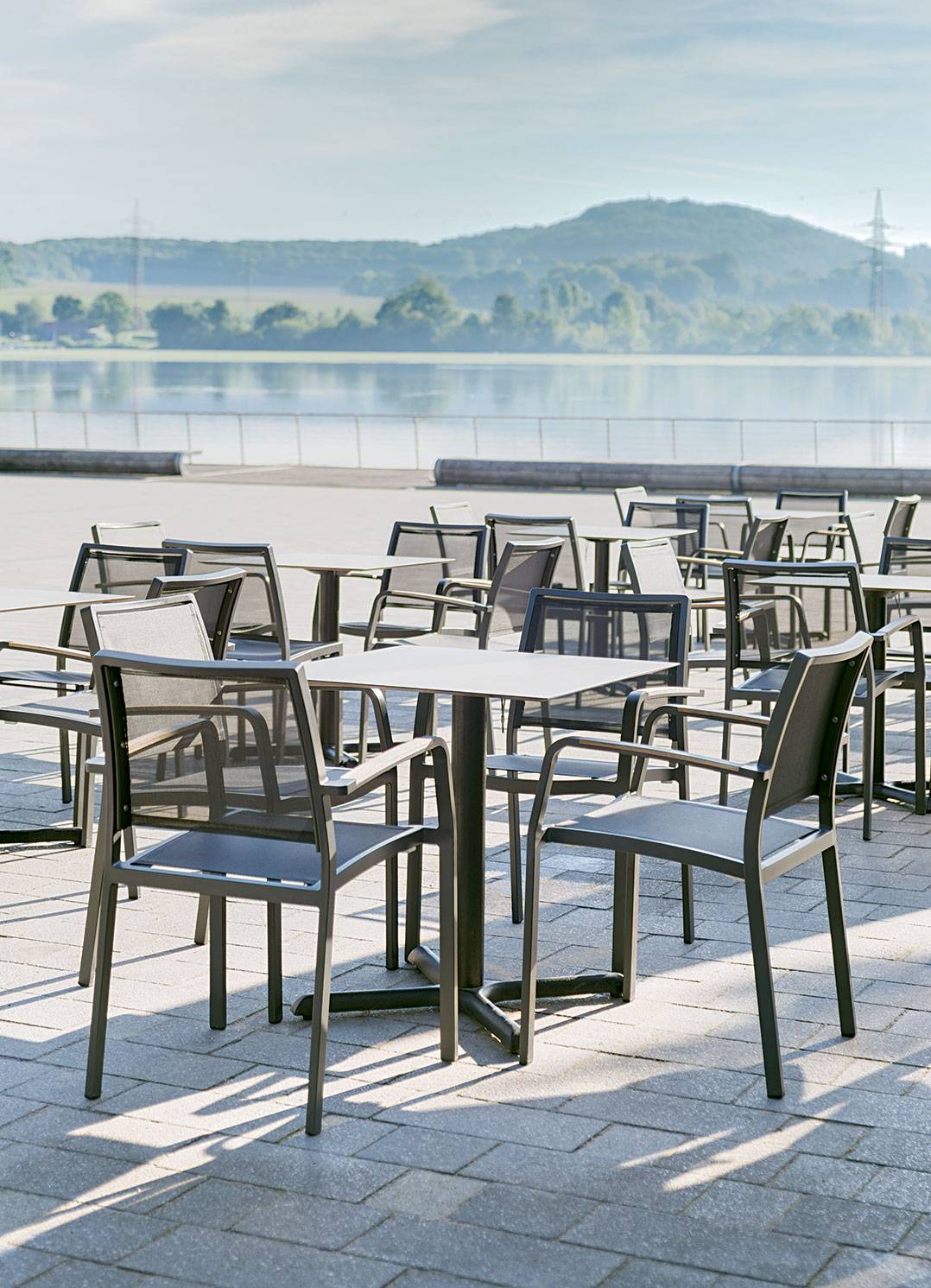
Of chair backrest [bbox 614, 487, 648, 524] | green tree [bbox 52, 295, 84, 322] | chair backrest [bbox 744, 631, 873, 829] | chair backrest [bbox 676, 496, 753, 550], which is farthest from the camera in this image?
green tree [bbox 52, 295, 84, 322]

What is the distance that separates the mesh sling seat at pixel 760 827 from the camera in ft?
10.3

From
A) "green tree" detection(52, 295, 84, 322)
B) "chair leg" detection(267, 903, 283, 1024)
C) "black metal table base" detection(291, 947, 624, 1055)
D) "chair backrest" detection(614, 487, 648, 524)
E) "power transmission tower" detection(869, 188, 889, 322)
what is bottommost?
"black metal table base" detection(291, 947, 624, 1055)

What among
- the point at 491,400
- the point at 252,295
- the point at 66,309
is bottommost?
the point at 491,400

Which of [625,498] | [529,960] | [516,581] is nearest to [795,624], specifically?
[516,581]

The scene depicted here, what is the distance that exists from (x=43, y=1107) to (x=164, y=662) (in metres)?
0.82

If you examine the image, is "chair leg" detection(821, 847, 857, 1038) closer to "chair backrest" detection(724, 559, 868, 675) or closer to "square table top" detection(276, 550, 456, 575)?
A: "chair backrest" detection(724, 559, 868, 675)

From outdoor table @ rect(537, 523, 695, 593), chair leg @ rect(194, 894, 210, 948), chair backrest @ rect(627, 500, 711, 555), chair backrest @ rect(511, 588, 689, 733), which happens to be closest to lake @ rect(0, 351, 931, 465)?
chair backrest @ rect(627, 500, 711, 555)

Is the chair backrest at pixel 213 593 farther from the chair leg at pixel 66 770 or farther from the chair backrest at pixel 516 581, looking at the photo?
the chair backrest at pixel 516 581

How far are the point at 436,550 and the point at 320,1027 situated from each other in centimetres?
434

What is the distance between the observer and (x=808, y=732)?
3336 millimetres

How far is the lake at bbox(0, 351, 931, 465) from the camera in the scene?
1671 inches

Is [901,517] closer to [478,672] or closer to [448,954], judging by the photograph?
[478,672]

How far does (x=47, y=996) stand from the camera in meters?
3.66

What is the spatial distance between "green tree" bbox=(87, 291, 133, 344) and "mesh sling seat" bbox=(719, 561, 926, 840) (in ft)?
302
